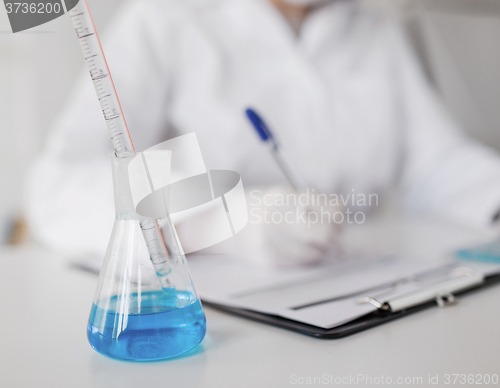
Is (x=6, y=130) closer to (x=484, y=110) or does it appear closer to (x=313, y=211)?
(x=313, y=211)

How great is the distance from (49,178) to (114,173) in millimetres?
289

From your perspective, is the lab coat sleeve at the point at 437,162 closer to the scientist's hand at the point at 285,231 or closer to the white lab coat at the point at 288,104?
the white lab coat at the point at 288,104

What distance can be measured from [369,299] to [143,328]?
11cm

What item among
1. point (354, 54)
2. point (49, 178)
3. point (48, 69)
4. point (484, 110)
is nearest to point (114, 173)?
point (49, 178)

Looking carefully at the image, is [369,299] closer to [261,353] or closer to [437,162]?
[261,353]

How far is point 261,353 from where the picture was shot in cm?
18

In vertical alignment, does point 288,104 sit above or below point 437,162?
above

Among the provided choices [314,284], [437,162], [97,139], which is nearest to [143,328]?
[314,284]

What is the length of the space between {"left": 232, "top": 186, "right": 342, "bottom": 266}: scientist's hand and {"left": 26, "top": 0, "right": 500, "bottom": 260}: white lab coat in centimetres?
21

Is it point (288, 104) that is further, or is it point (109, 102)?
point (288, 104)

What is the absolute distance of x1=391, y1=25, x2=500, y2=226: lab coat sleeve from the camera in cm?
52

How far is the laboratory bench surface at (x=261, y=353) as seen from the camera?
0.16 metres

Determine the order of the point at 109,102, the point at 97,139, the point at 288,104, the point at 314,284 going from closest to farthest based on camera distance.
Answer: the point at 109,102 → the point at 314,284 → the point at 97,139 → the point at 288,104

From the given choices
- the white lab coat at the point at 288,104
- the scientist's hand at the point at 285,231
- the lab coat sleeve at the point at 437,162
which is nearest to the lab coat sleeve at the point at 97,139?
the white lab coat at the point at 288,104
